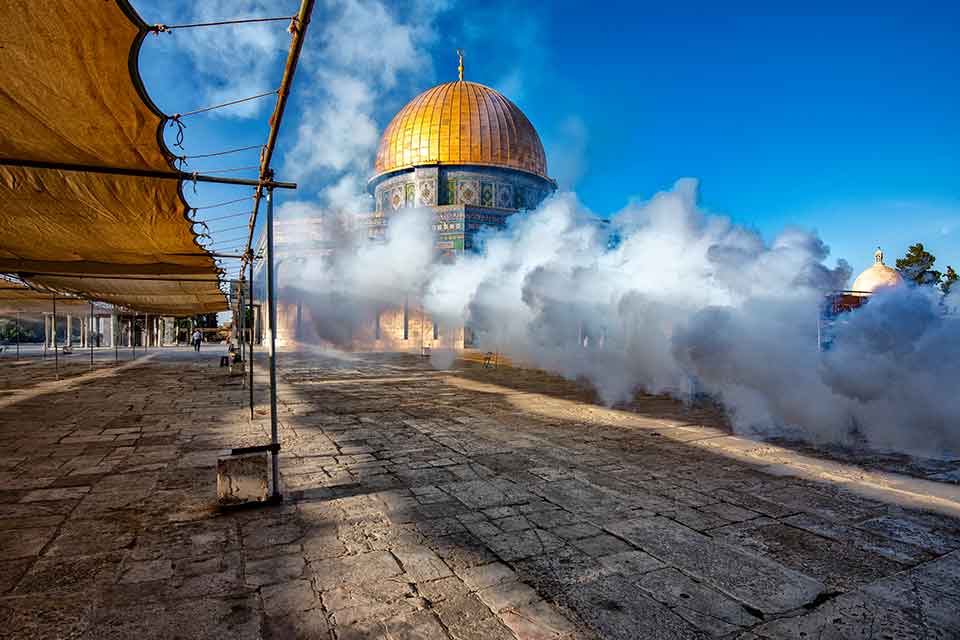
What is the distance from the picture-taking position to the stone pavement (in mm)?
2625

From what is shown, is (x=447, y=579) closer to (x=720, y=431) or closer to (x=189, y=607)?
(x=189, y=607)

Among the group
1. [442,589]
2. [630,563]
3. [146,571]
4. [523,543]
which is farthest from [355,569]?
[630,563]

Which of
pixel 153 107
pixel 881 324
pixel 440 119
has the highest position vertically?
pixel 440 119

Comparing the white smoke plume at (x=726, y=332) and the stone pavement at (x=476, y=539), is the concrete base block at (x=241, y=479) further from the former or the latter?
the white smoke plume at (x=726, y=332)

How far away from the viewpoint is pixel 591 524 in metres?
3.90

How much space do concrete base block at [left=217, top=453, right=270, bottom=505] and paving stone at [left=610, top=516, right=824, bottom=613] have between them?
2.80m

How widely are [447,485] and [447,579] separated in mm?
1852

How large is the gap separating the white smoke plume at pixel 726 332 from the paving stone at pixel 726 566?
4647 millimetres

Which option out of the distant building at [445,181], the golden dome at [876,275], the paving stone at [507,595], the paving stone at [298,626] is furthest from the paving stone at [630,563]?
the golden dome at [876,275]

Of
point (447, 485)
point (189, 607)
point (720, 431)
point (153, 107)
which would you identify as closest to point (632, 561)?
point (447, 485)

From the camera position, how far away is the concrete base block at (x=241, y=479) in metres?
4.18

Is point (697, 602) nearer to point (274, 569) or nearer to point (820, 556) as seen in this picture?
A: point (820, 556)

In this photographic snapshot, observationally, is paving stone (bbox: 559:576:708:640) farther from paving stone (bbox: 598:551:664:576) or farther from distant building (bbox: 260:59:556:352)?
distant building (bbox: 260:59:556:352)

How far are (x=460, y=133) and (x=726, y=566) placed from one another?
3165 cm
